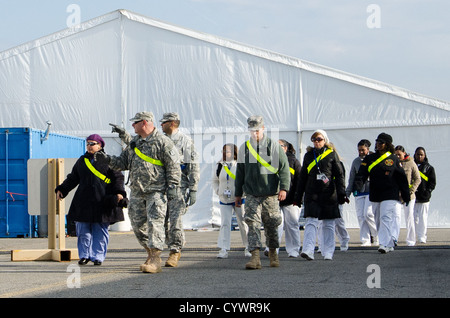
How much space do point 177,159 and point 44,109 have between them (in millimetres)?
14319

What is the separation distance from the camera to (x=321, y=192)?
11148mm

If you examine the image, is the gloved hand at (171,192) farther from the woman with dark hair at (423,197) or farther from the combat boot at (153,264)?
the woman with dark hair at (423,197)

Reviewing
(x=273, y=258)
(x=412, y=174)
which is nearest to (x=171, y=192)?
(x=273, y=258)

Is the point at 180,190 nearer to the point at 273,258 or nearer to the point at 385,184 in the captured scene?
the point at 273,258

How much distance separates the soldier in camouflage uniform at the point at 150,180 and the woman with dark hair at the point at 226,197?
2443mm

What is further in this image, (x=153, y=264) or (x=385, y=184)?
(x=385, y=184)

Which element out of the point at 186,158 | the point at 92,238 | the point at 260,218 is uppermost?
the point at 186,158

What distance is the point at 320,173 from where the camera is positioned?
36.7 ft

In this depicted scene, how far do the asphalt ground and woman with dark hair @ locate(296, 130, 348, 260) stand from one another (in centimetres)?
31

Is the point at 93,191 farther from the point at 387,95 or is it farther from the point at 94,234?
the point at 387,95

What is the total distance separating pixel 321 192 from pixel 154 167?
9.11 feet
